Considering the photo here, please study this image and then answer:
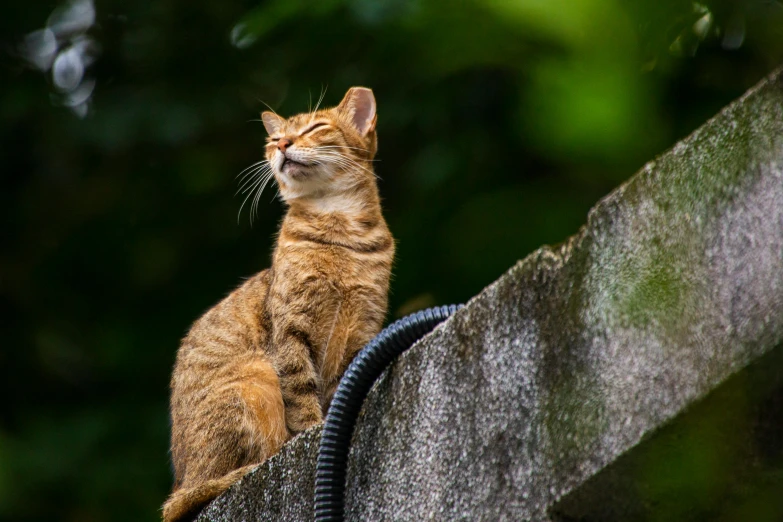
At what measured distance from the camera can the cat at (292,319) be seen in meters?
3.38

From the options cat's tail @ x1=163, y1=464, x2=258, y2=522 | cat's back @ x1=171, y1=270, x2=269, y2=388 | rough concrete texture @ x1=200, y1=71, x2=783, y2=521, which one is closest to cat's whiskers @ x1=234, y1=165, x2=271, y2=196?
cat's back @ x1=171, y1=270, x2=269, y2=388

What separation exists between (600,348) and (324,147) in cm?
317

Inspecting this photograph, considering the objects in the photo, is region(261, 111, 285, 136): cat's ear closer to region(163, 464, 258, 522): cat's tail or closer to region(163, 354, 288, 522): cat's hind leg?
region(163, 354, 288, 522): cat's hind leg

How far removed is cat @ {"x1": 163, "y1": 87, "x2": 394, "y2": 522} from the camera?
133 inches

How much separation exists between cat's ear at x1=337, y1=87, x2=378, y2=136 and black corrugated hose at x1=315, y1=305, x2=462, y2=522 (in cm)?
252

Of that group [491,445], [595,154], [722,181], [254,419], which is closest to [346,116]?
[254,419]

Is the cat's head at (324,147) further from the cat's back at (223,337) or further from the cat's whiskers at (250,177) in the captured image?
the cat's back at (223,337)

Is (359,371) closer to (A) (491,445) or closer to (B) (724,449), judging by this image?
(A) (491,445)

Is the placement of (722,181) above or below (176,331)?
above

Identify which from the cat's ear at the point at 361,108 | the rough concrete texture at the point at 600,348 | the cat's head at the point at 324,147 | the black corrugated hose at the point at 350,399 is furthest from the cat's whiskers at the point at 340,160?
the rough concrete texture at the point at 600,348

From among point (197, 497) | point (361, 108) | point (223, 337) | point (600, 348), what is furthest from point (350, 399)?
point (361, 108)

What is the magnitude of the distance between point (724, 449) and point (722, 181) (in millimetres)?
366

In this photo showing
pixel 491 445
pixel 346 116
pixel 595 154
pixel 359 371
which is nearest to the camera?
pixel 595 154

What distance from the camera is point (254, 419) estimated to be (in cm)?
336
